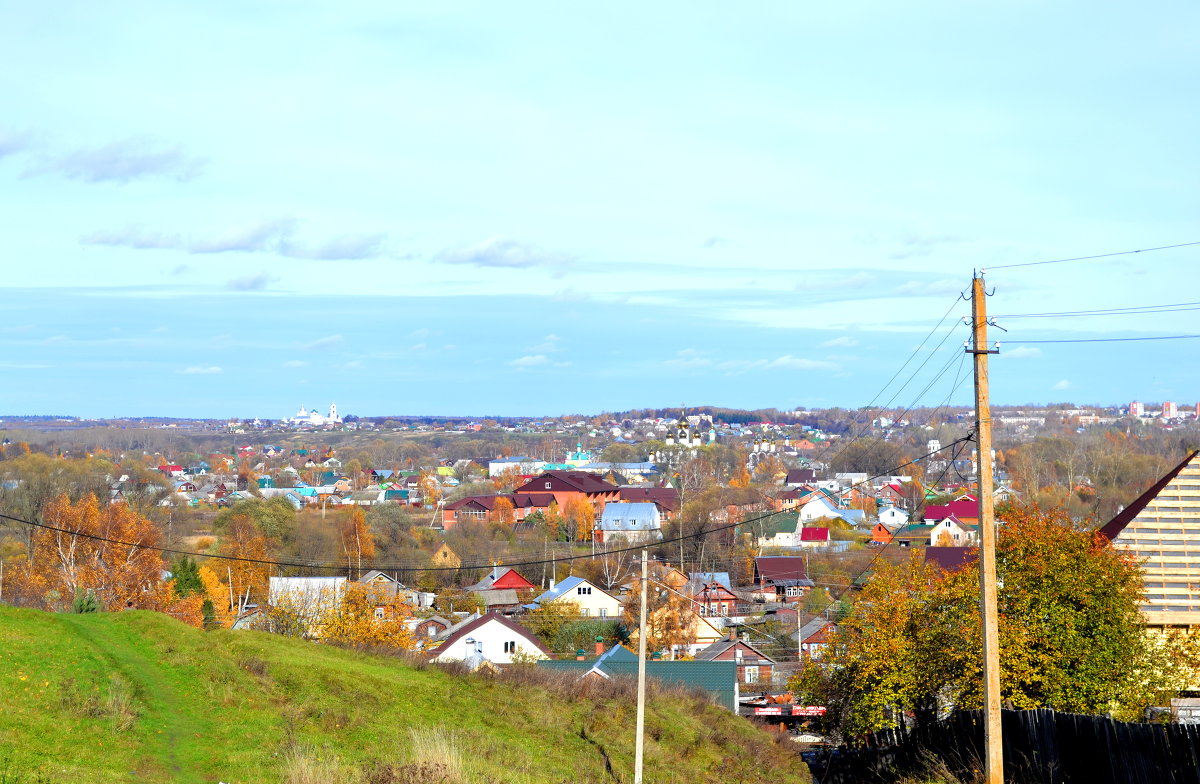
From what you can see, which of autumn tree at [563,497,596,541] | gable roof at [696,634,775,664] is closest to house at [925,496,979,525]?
autumn tree at [563,497,596,541]

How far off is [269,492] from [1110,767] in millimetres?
105007

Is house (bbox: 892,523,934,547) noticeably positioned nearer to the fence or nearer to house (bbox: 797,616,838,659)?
house (bbox: 797,616,838,659)

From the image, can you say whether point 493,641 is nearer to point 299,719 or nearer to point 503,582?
point 503,582

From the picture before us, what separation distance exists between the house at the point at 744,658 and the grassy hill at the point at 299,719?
13.4 m

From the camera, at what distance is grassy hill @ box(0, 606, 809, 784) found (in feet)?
43.9

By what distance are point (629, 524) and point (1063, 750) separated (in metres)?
67.3

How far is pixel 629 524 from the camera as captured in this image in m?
79.9

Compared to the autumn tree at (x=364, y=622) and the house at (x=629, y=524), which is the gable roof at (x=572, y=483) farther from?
the autumn tree at (x=364, y=622)

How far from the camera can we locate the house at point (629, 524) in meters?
76.2

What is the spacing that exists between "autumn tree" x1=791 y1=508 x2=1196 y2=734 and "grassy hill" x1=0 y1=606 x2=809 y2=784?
3448mm

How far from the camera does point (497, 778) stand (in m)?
12.6

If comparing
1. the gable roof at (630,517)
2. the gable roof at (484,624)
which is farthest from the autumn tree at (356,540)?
the gable roof at (484,624)

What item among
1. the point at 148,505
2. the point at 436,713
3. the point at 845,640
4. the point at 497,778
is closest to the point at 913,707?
the point at 845,640

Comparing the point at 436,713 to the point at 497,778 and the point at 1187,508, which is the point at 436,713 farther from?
the point at 1187,508
